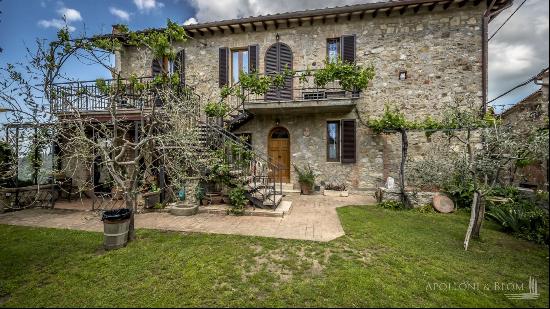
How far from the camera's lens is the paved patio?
16.8 ft

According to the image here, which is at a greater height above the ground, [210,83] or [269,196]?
[210,83]

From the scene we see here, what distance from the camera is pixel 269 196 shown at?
23.2ft

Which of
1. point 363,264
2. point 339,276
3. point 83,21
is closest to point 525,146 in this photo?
point 363,264

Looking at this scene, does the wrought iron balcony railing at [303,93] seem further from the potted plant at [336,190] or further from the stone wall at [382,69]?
the potted plant at [336,190]

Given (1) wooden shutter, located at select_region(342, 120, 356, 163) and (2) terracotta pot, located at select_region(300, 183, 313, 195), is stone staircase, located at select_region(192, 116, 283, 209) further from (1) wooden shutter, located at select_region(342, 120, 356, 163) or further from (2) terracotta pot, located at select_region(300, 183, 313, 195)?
(1) wooden shutter, located at select_region(342, 120, 356, 163)

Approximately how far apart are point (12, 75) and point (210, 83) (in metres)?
6.36

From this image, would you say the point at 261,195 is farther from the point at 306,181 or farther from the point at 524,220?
the point at 524,220

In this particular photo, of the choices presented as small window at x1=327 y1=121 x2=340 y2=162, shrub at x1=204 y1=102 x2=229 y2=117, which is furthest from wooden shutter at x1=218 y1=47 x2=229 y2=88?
small window at x1=327 y1=121 x2=340 y2=162

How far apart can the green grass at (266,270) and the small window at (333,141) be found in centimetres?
490

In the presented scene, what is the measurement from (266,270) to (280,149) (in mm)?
7004

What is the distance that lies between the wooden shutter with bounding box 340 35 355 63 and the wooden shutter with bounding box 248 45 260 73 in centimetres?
350

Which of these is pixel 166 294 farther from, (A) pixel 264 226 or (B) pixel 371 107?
(B) pixel 371 107

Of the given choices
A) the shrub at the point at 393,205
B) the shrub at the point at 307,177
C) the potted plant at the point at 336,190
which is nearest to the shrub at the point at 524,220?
the shrub at the point at 393,205

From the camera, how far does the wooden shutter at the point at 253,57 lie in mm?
10148
